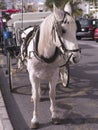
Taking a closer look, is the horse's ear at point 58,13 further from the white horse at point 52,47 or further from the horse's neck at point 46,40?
the horse's neck at point 46,40

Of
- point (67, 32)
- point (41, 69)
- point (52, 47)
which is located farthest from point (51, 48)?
point (67, 32)

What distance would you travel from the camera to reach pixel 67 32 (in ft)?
16.7

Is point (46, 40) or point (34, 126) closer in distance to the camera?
point (46, 40)

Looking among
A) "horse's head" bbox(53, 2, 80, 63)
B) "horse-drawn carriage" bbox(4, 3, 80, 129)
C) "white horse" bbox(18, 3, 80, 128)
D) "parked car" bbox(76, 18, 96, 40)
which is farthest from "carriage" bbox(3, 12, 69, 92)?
"parked car" bbox(76, 18, 96, 40)

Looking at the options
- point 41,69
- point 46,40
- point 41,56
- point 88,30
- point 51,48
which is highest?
point 46,40

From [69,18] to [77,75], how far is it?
5997 millimetres

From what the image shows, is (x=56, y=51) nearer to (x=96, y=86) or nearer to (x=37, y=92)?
(x=37, y=92)

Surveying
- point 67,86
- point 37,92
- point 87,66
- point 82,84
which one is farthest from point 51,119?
point 87,66

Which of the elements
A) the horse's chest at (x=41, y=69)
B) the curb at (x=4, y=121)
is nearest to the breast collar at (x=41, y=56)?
the horse's chest at (x=41, y=69)

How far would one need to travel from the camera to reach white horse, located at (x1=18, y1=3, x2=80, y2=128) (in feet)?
16.6

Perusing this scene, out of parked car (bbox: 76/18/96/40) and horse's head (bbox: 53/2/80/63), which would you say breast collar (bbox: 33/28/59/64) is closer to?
horse's head (bbox: 53/2/80/63)

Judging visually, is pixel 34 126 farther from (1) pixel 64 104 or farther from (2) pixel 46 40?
(1) pixel 64 104

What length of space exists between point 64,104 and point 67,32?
9.10 ft

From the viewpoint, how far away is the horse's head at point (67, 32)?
5.04 meters
